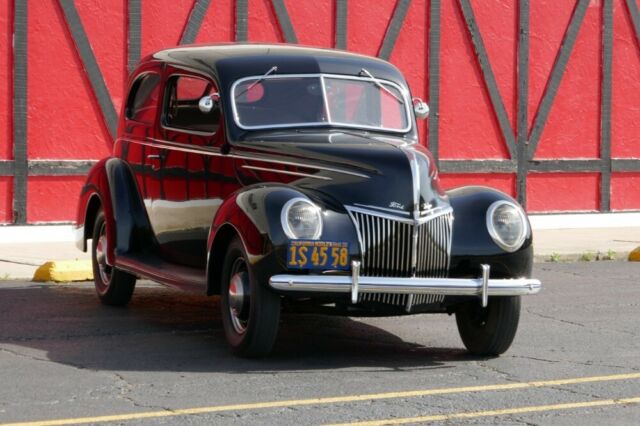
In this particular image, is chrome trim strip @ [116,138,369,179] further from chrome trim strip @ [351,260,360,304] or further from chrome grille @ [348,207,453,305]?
chrome trim strip @ [351,260,360,304]

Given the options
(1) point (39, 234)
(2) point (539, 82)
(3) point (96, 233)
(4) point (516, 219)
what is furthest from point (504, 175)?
(4) point (516, 219)

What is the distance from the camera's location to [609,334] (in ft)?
31.9

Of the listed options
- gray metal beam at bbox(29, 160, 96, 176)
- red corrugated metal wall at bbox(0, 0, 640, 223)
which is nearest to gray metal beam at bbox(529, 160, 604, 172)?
red corrugated metal wall at bbox(0, 0, 640, 223)

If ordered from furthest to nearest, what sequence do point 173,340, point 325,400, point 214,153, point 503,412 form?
point 214,153 < point 173,340 < point 325,400 < point 503,412

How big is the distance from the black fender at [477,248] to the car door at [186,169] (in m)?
1.69

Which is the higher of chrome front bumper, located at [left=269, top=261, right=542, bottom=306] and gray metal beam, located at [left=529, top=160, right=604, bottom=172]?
gray metal beam, located at [left=529, top=160, right=604, bottom=172]

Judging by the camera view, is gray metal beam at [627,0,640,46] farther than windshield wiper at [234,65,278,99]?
Yes

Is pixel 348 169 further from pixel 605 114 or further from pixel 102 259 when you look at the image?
pixel 605 114

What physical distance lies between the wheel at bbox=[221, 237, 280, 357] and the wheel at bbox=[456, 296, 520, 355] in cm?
135

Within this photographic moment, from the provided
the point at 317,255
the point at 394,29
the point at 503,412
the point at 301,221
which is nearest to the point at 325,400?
the point at 503,412

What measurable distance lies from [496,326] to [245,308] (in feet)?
5.09

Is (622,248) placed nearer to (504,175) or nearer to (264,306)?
(504,175)

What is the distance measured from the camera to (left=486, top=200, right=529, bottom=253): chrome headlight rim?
28.0 ft

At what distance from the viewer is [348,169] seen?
852 cm
